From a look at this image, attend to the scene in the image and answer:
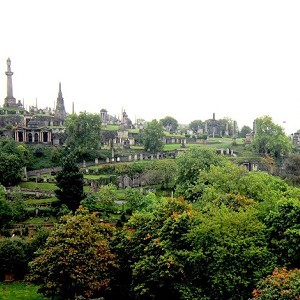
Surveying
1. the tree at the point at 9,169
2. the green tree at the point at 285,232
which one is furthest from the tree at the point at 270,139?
the green tree at the point at 285,232

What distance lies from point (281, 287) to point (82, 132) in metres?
59.0

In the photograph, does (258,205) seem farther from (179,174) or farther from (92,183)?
(92,183)

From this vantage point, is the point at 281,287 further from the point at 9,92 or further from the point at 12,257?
the point at 9,92

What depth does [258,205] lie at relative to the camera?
107 feet

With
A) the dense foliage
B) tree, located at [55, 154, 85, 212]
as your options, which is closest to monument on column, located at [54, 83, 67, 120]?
the dense foliage

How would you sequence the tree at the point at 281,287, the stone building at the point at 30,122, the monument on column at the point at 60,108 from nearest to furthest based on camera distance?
the tree at the point at 281,287
the stone building at the point at 30,122
the monument on column at the point at 60,108

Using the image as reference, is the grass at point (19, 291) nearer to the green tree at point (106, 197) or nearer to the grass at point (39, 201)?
the green tree at point (106, 197)

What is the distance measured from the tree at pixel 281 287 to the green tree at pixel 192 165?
26.5 meters

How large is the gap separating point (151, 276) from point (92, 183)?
33.2 meters

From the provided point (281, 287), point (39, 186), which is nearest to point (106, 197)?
point (39, 186)

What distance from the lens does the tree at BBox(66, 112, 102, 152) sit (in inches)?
2972

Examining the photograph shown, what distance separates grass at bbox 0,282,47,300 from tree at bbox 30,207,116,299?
2.87 m

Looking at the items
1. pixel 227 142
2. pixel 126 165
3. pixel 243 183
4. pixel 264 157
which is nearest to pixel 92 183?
pixel 126 165

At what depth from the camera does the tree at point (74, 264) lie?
2650cm
